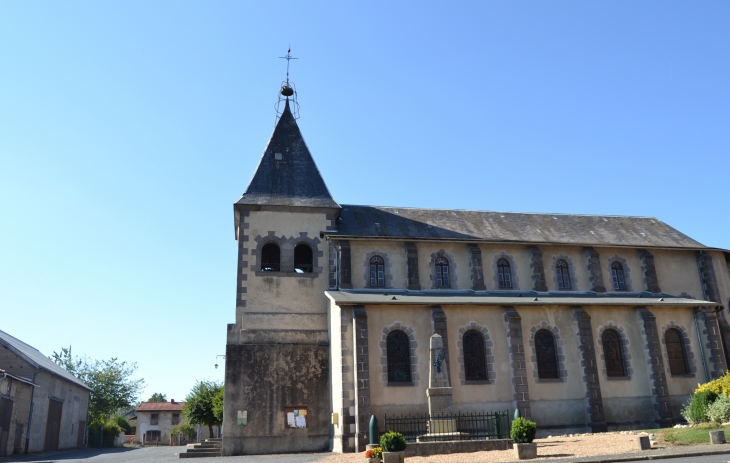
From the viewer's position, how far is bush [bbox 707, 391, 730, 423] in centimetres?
1705

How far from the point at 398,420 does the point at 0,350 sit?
23636 mm

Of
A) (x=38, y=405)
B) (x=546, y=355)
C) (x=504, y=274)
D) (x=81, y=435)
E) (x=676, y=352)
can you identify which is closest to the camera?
(x=546, y=355)

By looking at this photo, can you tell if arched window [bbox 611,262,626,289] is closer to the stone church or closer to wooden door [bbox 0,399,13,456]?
the stone church

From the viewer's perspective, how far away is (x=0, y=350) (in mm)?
30469

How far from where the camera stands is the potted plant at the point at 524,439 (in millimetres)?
14648

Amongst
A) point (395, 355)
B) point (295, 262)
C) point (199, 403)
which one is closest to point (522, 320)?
point (395, 355)

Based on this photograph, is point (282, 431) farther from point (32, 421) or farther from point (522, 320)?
point (32, 421)

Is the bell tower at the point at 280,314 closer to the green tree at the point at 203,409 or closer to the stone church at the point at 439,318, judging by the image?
the stone church at the point at 439,318

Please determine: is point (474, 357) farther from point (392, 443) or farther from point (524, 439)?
point (392, 443)

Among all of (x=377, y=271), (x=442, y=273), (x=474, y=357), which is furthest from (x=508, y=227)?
(x=474, y=357)

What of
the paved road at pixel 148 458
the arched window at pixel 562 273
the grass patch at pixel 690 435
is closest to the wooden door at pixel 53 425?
the paved road at pixel 148 458

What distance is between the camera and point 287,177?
27328mm

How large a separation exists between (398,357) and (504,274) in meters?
7.82

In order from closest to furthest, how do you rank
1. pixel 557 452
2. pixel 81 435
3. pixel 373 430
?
pixel 557 452
pixel 373 430
pixel 81 435
